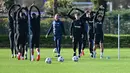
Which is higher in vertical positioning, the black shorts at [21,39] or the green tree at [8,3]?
the green tree at [8,3]

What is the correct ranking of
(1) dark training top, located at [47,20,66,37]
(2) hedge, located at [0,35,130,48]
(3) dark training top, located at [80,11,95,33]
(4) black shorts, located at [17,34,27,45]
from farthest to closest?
(2) hedge, located at [0,35,130,48] → (1) dark training top, located at [47,20,66,37] → (3) dark training top, located at [80,11,95,33] → (4) black shorts, located at [17,34,27,45]

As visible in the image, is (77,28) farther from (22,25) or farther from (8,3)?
(8,3)

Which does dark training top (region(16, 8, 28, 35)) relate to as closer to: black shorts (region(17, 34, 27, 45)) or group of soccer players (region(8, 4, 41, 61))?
group of soccer players (region(8, 4, 41, 61))

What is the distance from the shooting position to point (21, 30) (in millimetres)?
24234

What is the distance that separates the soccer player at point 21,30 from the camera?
24125 millimetres

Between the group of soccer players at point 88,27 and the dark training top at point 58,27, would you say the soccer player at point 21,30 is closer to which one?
the dark training top at point 58,27

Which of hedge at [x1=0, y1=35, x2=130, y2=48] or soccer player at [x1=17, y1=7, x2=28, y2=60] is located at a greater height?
soccer player at [x1=17, y1=7, x2=28, y2=60]

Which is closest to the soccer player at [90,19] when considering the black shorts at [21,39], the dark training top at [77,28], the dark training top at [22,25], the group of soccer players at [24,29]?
the dark training top at [77,28]

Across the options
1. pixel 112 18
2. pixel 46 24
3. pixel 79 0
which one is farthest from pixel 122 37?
pixel 79 0

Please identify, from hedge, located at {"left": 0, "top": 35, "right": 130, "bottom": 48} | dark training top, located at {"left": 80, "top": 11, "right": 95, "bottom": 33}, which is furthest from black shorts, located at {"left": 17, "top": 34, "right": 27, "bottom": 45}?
hedge, located at {"left": 0, "top": 35, "right": 130, "bottom": 48}

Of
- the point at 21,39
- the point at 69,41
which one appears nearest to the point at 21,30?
the point at 21,39

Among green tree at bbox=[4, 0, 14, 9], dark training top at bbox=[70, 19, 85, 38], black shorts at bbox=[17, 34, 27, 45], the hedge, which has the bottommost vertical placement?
the hedge

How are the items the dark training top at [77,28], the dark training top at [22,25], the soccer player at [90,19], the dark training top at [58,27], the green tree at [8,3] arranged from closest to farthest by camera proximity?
the dark training top at [22,25]
the dark training top at [77,28]
the soccer player at [90,19]
the dark training top at [58,27]
the green tree at [8,3]

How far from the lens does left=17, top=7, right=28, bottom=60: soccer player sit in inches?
950
